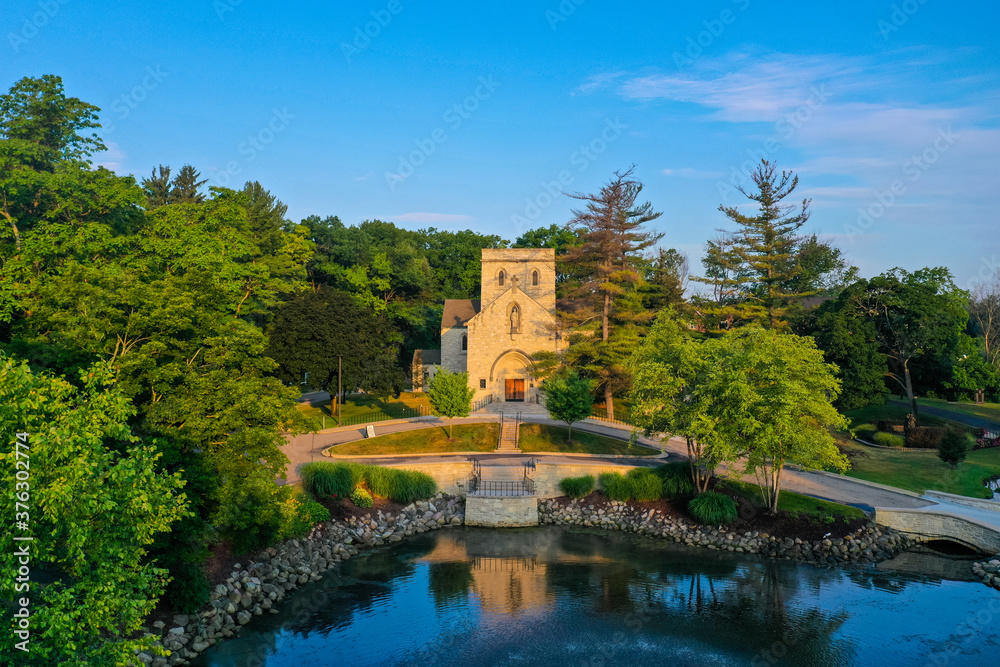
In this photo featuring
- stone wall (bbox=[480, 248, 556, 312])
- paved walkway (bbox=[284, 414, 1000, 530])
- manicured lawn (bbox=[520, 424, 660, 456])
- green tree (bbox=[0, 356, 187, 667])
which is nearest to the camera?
green tree (bbox=[0, 356, 187, 667])

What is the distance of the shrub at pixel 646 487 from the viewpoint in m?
28.6

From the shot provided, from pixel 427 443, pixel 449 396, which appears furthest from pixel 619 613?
pixel 427 443

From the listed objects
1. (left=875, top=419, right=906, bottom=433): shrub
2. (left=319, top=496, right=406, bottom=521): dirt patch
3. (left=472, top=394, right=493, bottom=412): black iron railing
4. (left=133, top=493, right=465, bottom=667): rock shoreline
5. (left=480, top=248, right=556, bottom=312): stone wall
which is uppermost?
(left=480, top=248, right=556, bottom=312): stone wall

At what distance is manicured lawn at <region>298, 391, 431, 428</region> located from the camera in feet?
147

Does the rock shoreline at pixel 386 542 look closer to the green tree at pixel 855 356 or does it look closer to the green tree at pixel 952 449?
the green tree at pixel 952 449

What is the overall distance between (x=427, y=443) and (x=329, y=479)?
344 inches

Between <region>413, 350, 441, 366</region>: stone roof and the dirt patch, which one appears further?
<region>413, 350, 441, 366</region>: stone roof

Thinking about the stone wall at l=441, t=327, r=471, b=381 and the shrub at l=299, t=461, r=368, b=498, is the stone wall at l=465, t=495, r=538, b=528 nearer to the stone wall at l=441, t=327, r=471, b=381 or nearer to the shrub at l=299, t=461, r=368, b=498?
the shrub at l=299, t=461, r=368, b=498

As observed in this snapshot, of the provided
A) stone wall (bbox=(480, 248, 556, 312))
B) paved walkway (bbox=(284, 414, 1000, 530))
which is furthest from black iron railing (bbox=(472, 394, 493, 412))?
stone wall (bbox=(480, 248, 556, 312))

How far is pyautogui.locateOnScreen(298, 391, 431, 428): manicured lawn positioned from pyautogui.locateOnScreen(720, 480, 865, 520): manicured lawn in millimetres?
22111

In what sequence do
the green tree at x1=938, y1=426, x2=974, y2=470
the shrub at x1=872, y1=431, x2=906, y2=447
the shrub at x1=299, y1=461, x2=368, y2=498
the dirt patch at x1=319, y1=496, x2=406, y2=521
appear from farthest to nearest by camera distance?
the shrub at x1=872, y1=431, x2=906, y2=447 < the green tree at x1=938, y1=426, x2=974, y2=470 < the shrub at x1=299, y1=461, x2=368, y2=498 < the dirt patch at x1=319, y1=496, x2=406, y2=521

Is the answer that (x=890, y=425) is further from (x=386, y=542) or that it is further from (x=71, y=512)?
(x=71, y=512)

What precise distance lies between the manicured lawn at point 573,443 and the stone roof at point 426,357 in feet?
66.4

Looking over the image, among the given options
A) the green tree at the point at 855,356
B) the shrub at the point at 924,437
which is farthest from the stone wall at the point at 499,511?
the shrub at the point at 924,437
